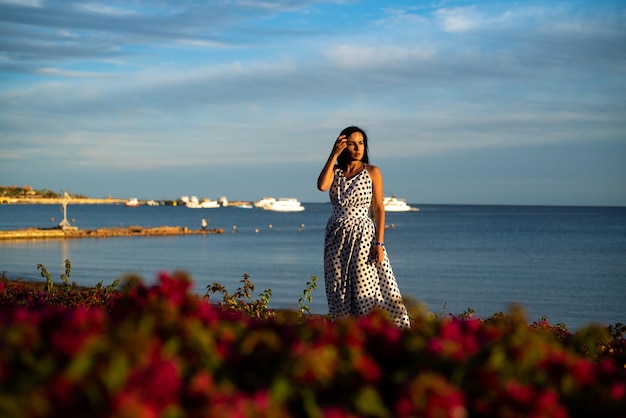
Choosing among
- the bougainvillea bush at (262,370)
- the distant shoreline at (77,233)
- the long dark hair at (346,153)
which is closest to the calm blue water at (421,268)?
the distant shoreline at (77,233)

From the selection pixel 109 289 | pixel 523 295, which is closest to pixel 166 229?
pixel 523 295

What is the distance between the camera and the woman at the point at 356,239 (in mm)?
7633

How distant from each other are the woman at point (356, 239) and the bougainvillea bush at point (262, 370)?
14.1 feet

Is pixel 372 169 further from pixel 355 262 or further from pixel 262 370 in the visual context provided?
pixel 262 370

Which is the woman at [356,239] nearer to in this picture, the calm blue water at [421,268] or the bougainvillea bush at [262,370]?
the bougainvillea bush at [262,370]

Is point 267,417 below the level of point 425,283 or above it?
above

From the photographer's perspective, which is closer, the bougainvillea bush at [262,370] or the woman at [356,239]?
the bougainvillea bush at [262,370]

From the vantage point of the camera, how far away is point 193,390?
2.35 meters

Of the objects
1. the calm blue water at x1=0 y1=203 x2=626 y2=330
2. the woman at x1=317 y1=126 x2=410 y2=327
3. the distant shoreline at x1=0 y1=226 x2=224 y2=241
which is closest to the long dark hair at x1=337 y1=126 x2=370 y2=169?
the woman at x1=317 y1=126 x2=410 y2=327

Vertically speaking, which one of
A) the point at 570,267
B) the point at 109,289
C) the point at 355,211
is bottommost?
the point at 570,267

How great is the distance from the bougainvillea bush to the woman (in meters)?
4.29

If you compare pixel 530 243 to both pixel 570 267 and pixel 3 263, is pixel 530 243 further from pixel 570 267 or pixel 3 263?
pixel 3 263

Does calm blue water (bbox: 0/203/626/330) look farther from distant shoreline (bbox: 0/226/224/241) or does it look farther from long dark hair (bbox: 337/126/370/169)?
long dark hair (bbox: 337/126/370/169)

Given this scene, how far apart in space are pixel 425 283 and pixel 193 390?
100 feet
